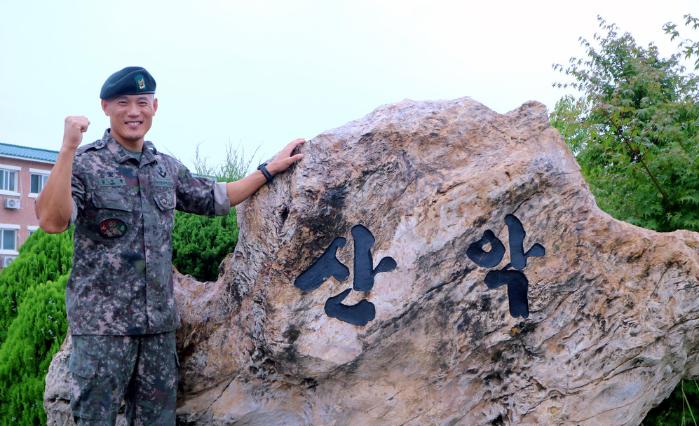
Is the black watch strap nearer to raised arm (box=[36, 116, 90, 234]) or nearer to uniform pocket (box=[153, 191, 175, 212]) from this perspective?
uniform pocket (box=[153, 191, 175, 212])

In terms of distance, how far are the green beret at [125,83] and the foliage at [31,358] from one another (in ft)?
6.89

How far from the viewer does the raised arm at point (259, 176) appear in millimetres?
3701

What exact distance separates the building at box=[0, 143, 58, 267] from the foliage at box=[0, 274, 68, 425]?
17503mm

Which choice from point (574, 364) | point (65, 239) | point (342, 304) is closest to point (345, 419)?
point (342, 304)

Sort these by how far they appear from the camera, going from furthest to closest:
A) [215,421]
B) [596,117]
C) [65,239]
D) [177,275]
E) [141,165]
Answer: [596,117], [65,239], [177,275], [215,421], [141,165]

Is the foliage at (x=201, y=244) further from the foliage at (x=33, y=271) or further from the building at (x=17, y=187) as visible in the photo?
the building at (x=17, y=187)

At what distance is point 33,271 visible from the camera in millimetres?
5445

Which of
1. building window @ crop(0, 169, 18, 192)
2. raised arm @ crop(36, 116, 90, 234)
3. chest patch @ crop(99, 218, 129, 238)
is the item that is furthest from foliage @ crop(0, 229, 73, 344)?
building window @ crop(0, 169, 18, 192)

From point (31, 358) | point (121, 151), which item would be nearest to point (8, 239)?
point (31, 358)

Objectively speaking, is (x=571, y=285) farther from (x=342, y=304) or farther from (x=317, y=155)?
(x=317, y=155)

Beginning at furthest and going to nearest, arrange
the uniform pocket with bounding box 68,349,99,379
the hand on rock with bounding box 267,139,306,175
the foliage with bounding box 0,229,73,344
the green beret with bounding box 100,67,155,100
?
the foliage with bounding box 0,229,73,344 < the hand on rock with bounding box 267,139,306,175 < the green beret with bounding box 100,67,155,100 < the uniform pocket with bounding box 68,349,99,379

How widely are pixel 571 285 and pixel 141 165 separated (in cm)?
232

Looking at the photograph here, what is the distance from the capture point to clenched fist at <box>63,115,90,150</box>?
116 inches

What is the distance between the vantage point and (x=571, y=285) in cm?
362
